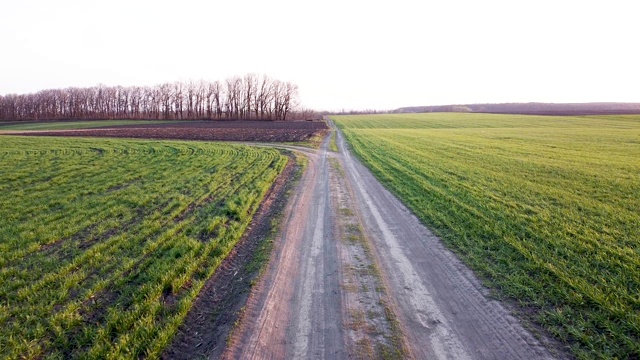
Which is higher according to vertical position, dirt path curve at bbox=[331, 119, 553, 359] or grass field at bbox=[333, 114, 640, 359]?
grass field at bbox=[333, 114, 640, 359]

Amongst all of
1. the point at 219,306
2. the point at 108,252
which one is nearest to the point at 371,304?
the point at 219,306

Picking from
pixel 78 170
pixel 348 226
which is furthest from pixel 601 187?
pixel 78 170

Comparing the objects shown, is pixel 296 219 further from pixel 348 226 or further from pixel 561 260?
pixel 561 260

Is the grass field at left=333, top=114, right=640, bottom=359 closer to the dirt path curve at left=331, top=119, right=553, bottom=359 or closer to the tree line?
the dirt path curve at left=331, top=119, right=553, bottom=359

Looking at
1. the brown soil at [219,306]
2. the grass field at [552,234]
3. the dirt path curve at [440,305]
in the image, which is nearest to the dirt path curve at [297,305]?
the brown soil at [219,306]

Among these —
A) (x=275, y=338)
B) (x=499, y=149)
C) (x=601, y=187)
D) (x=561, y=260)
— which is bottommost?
(x=275, y=338)

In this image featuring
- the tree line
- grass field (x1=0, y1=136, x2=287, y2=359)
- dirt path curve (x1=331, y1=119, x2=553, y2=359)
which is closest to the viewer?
dirt path curve (x1=331, y1=119, x2=553, y2=359)

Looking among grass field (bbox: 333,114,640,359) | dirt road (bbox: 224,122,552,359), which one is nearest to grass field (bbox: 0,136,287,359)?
dirt road (bbox: 224,122,552,359)

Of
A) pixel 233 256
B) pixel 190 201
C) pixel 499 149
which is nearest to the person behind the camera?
pixel 233 256
